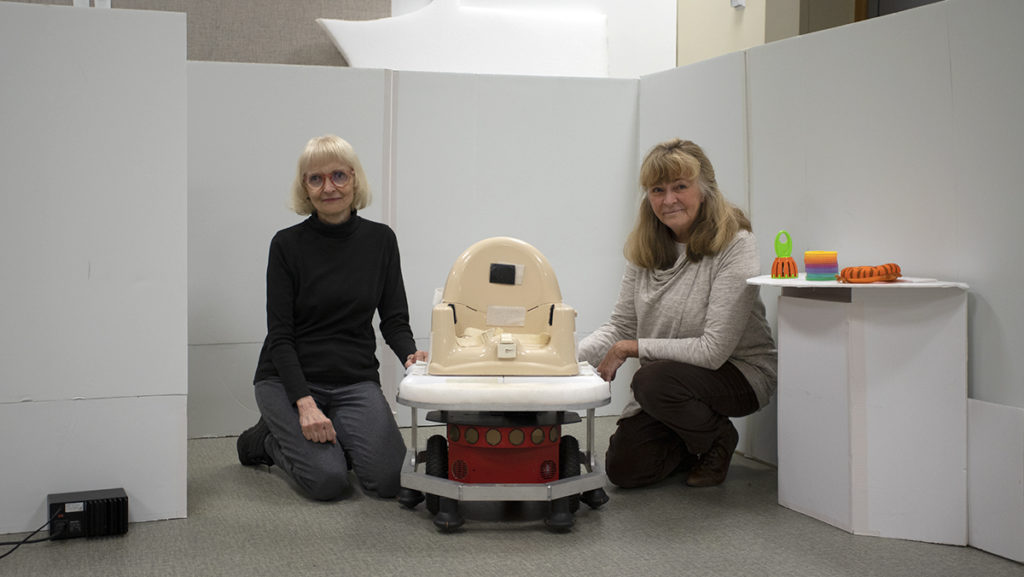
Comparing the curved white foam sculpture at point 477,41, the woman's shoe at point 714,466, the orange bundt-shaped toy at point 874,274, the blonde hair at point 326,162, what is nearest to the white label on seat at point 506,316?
the blonde hair at point 326,162

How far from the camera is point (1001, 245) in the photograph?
2283 millimetres

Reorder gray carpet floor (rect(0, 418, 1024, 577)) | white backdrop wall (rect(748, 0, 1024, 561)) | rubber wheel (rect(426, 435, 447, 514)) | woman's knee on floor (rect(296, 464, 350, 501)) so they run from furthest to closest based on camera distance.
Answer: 1. woman's knee on floor (rect(296, 464, 350, 501))
2. rubber wheel (rect(426, 435, 447, 514))
3. white backdrop wall (rect(748, 0, 1024, 561))
4. gray carpet floor (rect(0, 418, 1024, 577))

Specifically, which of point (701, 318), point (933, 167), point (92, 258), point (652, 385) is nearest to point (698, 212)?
point (701, 318)

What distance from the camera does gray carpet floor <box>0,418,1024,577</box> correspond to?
7.02 feet

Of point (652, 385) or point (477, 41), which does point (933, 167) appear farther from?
point (477, 41)

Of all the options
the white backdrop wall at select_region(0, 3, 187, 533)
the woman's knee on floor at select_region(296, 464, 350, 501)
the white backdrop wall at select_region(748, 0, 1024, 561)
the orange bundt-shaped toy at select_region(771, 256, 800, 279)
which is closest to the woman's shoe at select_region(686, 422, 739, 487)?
the orange bundt-shaped toy at select_region(771, 256, 800, 279)

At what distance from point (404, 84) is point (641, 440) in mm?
1792

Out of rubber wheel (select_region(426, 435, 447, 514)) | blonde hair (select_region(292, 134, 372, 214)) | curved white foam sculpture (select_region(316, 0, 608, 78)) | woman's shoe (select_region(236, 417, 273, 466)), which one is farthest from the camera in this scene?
curved white foam sculpture (select_region(316, 0, 608, 78))

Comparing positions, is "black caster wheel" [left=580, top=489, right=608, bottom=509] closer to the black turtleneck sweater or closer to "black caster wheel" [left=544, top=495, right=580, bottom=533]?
"black caster wheel" [left=544, top=495, right=580, bottom=533]

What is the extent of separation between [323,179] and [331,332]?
1.61 feet

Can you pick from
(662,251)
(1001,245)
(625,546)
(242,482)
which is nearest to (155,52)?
(242,482)

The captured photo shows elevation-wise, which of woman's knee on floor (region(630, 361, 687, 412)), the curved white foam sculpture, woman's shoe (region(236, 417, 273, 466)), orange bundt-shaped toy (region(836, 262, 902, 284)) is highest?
the curved white foam sculpture

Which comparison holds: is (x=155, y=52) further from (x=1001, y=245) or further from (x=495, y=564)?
(x=1001, y=245)

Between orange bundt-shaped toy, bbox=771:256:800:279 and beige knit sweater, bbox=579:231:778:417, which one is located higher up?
orange bundt-shaped toy, bbox=771:256:800:279
